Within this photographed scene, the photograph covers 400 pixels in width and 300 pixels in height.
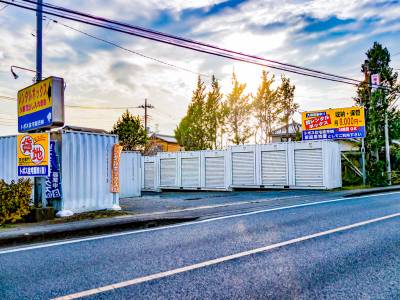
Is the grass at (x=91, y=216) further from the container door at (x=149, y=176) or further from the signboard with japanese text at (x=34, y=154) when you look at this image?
the container door at (x=149, y=176)

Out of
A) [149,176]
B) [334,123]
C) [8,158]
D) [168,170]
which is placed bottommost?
[149,176]

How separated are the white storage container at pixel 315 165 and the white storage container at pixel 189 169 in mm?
7442

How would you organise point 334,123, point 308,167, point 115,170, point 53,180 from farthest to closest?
point 334,123 → point 308,167 → point 115,170 → point 53,180

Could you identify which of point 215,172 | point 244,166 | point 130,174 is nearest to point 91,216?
point 130,174

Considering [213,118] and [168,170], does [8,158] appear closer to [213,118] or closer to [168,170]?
[168,170]

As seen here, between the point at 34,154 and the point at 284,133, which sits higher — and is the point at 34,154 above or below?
below

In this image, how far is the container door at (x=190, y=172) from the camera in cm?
2720

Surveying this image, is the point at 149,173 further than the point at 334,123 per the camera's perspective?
Yes

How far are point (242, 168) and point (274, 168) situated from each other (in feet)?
8.15

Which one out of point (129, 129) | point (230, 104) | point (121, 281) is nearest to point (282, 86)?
point (230, 104)


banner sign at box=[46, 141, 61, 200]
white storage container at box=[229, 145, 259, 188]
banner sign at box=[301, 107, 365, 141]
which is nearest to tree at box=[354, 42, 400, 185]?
banner sign at box=[301, 107, 365, 141]

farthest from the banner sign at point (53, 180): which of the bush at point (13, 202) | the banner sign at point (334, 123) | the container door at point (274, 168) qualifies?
the banner sign at point (334, 123)

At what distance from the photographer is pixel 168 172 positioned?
29.0m

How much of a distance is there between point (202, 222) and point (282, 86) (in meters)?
40.1
